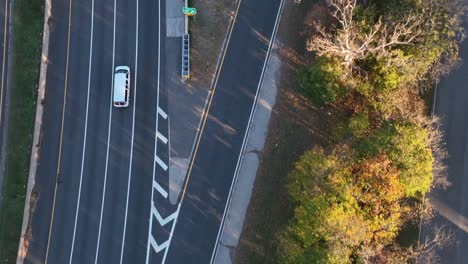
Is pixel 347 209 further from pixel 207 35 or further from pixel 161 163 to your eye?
pixel 207 35

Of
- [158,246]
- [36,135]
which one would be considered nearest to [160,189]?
[158,246]

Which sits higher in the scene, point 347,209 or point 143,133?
point 143,133

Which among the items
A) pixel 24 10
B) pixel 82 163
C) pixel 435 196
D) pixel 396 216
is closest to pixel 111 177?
pixel 82 163

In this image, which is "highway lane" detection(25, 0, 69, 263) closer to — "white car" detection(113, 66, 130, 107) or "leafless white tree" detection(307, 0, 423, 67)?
"white car" detection(113, 66, 130, 107)

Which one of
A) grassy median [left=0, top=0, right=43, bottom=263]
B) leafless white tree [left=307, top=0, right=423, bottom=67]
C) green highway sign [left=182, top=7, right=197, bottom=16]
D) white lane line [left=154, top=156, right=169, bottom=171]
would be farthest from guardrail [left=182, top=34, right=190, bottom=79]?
grassy median [left=0, top=0, right=43, bottom=263]

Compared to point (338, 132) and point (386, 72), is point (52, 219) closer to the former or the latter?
point (338, 132)

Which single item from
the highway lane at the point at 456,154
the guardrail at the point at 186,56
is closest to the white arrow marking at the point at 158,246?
the guardrail at the point at 186,56
